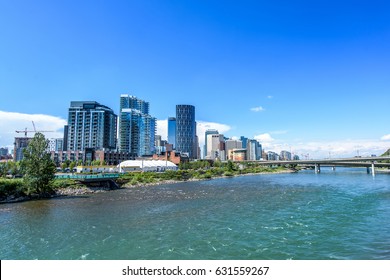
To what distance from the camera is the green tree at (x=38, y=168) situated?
178ft

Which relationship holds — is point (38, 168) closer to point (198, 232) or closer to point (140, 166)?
point (198, 232)

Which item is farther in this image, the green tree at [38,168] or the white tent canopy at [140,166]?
the white tent canopy at [140,166]

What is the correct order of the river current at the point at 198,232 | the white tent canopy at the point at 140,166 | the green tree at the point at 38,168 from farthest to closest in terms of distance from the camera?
1. the white tent canopy at the point at 140,166
2. the green tree at the point at 38,168
3. the river current at the point at 198,232

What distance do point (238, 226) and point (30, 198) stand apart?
153 feet

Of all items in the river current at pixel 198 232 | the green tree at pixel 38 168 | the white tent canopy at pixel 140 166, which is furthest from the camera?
the white tent canopy at pixel 140 166

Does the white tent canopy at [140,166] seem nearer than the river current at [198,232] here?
No

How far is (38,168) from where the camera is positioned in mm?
55406

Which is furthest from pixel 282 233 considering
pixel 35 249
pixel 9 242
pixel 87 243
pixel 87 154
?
pixel 87 154

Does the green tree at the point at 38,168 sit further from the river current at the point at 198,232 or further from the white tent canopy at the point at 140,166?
the white tent canopy at the point at 140,166

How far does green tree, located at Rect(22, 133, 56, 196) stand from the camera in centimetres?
5428

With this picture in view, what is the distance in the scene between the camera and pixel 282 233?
27078 mm

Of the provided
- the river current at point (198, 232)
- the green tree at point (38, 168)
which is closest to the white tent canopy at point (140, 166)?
the green tree at point (38, 168)

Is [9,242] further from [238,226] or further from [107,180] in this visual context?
[107,180]

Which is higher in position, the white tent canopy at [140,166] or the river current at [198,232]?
the white tent canopy at [140,166]
